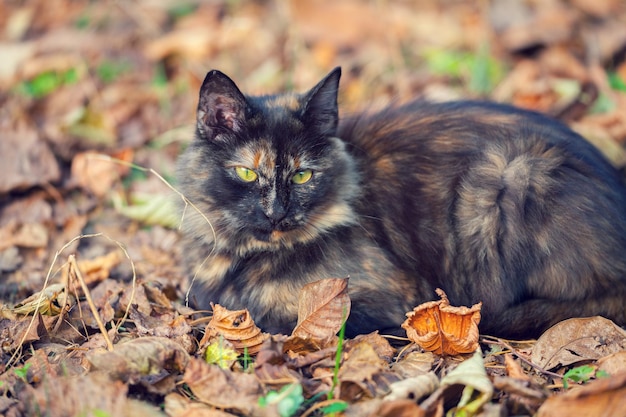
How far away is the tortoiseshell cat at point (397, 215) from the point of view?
3.44 meters

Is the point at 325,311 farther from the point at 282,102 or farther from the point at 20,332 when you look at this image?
the point at 20,332

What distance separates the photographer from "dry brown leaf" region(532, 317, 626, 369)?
326 cm

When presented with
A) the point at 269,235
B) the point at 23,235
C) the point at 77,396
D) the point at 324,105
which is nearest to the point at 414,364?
the point at 269,235

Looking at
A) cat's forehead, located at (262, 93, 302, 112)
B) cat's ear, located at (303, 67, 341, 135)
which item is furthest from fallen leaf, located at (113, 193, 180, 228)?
cat's ear, located at (303, 67, 341, 135)

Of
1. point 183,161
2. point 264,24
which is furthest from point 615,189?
point 264,24

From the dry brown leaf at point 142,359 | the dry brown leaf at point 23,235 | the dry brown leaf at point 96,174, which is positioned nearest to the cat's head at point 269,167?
the dry brown leaf at point 142,359

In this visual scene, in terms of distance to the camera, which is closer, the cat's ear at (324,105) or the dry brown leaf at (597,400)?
the dry brown leaf at (597,400)

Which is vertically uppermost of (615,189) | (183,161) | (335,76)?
(335,76)

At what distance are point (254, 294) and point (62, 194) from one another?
2381mm

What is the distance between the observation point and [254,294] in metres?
3.62

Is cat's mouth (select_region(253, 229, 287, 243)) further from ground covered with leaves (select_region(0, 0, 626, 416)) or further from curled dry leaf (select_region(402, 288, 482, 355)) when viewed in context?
curled dry leaf (select_region(402, 288, 482, 355))

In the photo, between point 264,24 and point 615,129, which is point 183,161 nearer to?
point 615,129

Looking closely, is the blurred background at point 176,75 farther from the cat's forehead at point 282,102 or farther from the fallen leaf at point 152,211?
the cat's forehead at point 282,102

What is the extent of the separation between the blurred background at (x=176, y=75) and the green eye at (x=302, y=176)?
134 cm
